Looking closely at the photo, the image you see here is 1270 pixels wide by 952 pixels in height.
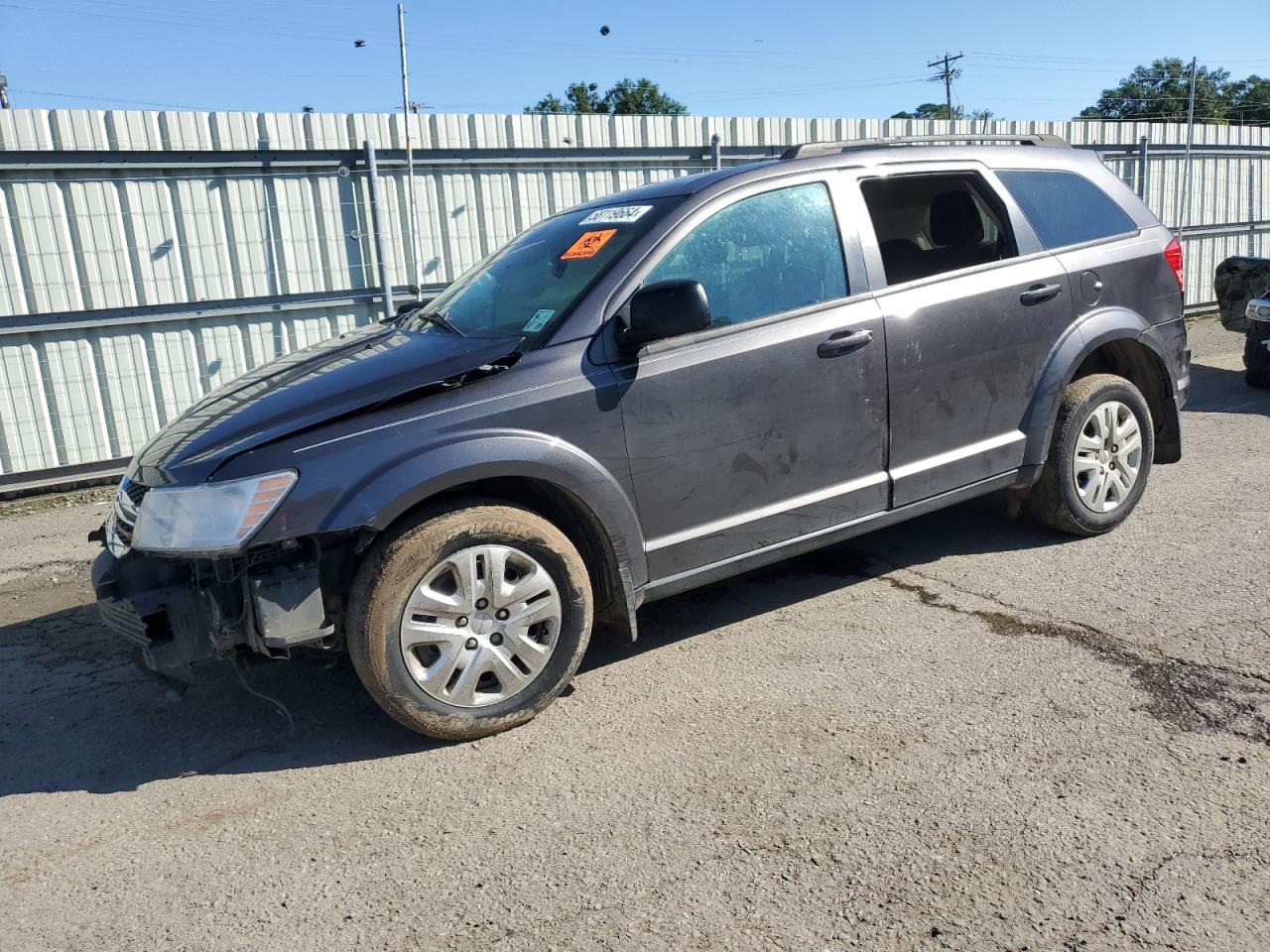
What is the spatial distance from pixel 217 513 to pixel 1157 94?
7314 centimetres

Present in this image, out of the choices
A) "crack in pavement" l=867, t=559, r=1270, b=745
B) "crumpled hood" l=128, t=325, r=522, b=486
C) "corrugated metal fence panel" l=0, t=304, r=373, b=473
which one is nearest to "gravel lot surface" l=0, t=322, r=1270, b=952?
"crack in pavement" l=867, t=559, r=1270, b=745

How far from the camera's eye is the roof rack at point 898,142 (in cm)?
464

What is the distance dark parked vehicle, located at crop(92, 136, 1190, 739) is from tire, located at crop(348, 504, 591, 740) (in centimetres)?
1

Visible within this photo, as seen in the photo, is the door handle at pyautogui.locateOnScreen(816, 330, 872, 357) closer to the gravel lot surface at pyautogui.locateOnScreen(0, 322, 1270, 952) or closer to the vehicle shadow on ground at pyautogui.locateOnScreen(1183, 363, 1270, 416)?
the gravel lot surface at pyautogui.locateOnScreen(0, 322, 1270, 952)

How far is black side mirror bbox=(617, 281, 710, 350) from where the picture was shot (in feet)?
12.1

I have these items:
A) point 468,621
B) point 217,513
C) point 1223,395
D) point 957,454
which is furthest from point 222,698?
point 1223,395

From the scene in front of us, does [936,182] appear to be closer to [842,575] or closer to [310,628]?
[842,575]

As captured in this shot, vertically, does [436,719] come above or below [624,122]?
below

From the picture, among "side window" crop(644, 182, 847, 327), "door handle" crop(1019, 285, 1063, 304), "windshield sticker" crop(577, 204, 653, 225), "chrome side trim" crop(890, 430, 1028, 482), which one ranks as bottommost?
"chrome side trim" crop(890, 430, 1028, 482)

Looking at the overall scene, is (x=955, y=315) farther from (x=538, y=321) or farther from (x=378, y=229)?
(x=378, y=229)

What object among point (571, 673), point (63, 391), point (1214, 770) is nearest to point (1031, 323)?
point (1214, 770)

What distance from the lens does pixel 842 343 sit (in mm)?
4211

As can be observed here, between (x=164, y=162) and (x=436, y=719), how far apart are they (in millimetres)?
6640

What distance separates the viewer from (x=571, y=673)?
12.3ft
